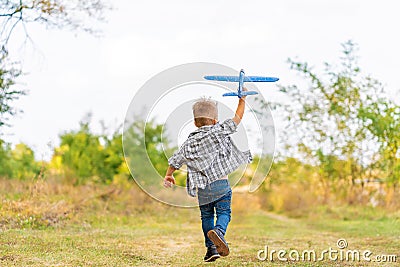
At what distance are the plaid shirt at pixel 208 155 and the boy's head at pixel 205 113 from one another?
0.10 metres

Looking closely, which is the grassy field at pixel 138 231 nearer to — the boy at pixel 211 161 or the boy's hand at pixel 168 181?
the boy at pixel 211 161

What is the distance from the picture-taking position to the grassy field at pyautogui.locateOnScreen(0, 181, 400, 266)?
623 cm

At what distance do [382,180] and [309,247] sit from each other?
256 inches

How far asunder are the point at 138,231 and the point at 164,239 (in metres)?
0.99

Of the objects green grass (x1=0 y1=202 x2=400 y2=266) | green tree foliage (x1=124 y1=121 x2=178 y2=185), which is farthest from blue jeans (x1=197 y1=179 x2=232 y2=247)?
green tree foliage (x1=124 y1=121 x2=178 y2=185)

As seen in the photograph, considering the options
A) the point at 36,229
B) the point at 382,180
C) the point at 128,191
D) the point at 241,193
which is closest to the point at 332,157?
the point at 382,180

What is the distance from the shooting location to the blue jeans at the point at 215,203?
5.29 m

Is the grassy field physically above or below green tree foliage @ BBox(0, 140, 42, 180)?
below

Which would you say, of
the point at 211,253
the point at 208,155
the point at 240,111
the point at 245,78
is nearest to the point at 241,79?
the point at 245,78

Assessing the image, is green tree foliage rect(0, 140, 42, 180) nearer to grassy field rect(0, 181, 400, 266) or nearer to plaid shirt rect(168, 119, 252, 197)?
grassy field rect(0, 181, 400, 266)

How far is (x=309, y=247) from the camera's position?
304 inches

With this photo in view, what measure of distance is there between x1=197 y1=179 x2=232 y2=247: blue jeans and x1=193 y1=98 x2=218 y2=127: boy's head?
577 millimetres

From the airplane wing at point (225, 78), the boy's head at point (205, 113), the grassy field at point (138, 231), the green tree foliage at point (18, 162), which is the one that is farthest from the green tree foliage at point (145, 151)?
the green tree foliage at point (18, 162)

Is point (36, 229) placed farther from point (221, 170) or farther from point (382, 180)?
point (382, 180)
